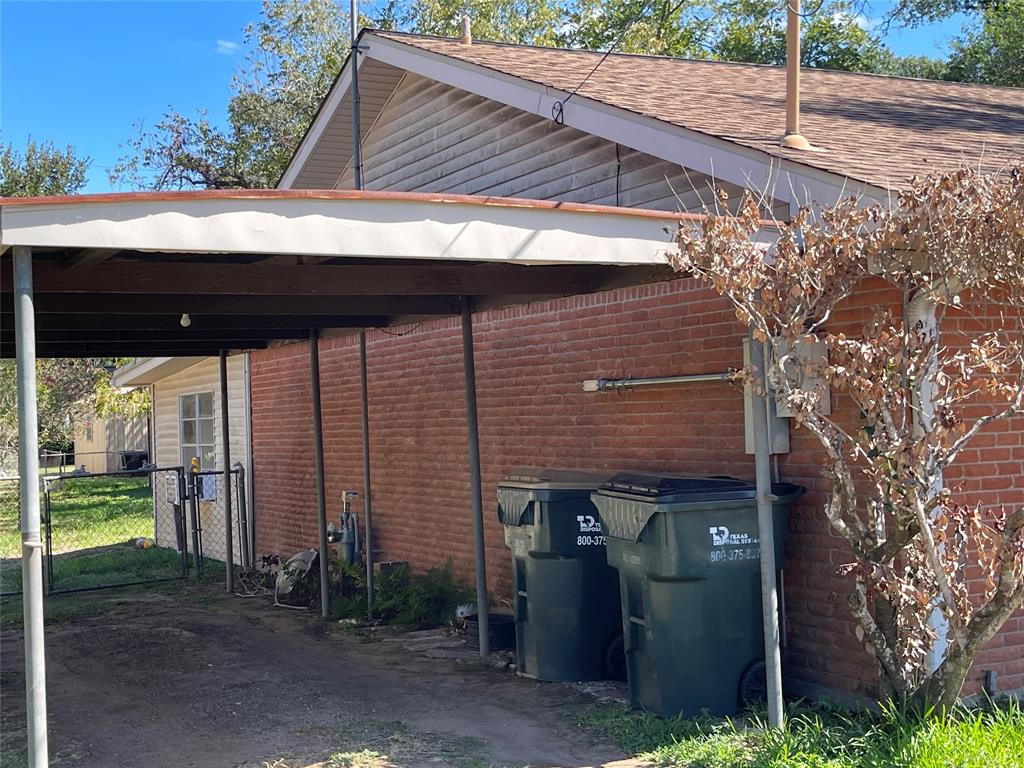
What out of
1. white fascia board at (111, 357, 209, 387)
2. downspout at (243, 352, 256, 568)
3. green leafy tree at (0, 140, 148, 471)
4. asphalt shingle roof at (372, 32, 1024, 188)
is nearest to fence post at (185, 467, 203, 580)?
downspout at (243, 352, 256, 568)

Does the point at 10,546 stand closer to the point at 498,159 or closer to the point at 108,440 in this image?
the point at 498,159

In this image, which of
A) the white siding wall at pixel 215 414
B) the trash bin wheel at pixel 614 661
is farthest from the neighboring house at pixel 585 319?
the trash bin wheel at pixel 614 661

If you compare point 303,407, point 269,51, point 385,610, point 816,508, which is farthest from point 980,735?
point 269,51

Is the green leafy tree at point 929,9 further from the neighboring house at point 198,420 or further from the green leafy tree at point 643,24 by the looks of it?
the neighboring house at point 198,420

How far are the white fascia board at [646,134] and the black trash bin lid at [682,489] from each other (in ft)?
5.32

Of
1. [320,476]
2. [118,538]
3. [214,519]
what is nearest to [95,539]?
[118,538]

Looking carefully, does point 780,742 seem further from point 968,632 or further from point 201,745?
point 201,745

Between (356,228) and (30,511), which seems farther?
(356,228)

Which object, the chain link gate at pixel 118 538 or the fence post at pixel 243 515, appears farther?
the fence post at pixel 243 515

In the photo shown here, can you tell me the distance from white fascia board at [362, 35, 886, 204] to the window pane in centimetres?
609

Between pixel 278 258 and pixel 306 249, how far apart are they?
149 centimetres

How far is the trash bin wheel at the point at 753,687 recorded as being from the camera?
6.07 m

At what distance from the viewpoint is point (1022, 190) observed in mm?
4777

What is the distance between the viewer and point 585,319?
821cm
